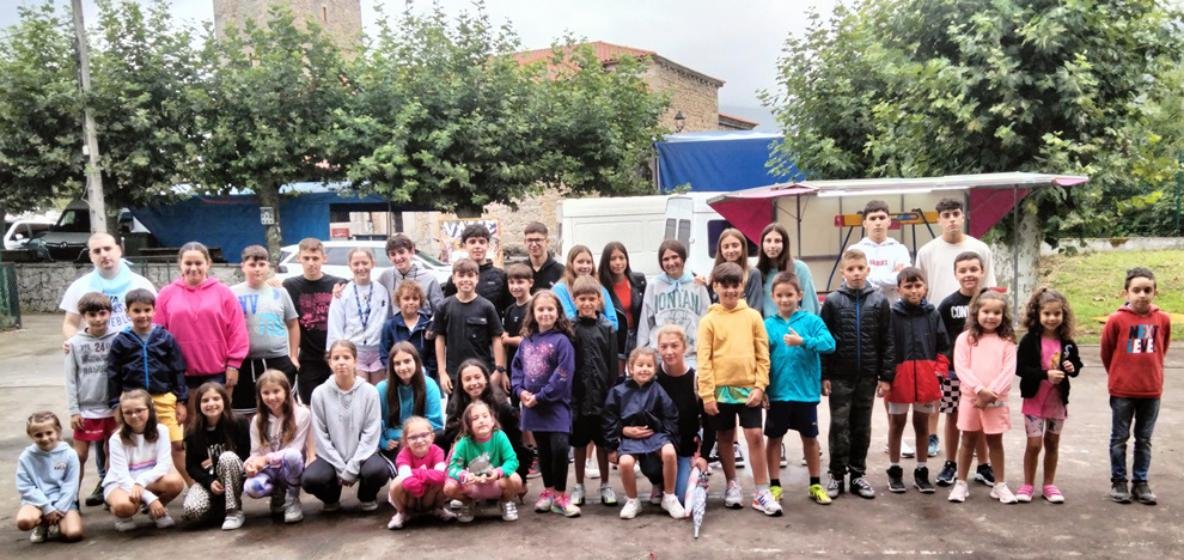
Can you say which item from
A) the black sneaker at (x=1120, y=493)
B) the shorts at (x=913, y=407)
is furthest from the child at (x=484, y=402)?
the black sneaker at (x=1120, y=493)

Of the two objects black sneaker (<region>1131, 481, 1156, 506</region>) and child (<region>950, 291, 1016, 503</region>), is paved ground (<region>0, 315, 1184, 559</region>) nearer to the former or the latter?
black sneaker (<region>1131, 481, 1156, 506</region>)

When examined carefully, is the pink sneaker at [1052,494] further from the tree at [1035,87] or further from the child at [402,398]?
the tree at [1035,87]

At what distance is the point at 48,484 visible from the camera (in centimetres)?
487

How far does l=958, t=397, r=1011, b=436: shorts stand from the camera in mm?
4910

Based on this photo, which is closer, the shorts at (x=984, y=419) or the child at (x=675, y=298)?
the shorts at (x=984, y=419)

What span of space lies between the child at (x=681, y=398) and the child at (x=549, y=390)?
560 millimetres

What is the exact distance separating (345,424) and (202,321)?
3.79ft

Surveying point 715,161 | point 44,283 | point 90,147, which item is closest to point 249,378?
point 90,147

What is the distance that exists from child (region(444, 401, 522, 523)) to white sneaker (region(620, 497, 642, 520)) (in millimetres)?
617

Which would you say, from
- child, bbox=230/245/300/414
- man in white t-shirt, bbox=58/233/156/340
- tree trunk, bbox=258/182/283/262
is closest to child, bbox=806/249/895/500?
child, bbox=230/245/300/414

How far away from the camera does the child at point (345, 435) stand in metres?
5.01

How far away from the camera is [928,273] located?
19.0ft

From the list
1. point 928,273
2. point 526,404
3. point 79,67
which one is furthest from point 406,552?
point 79,67

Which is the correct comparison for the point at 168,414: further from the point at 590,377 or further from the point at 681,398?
the point at 681,398
